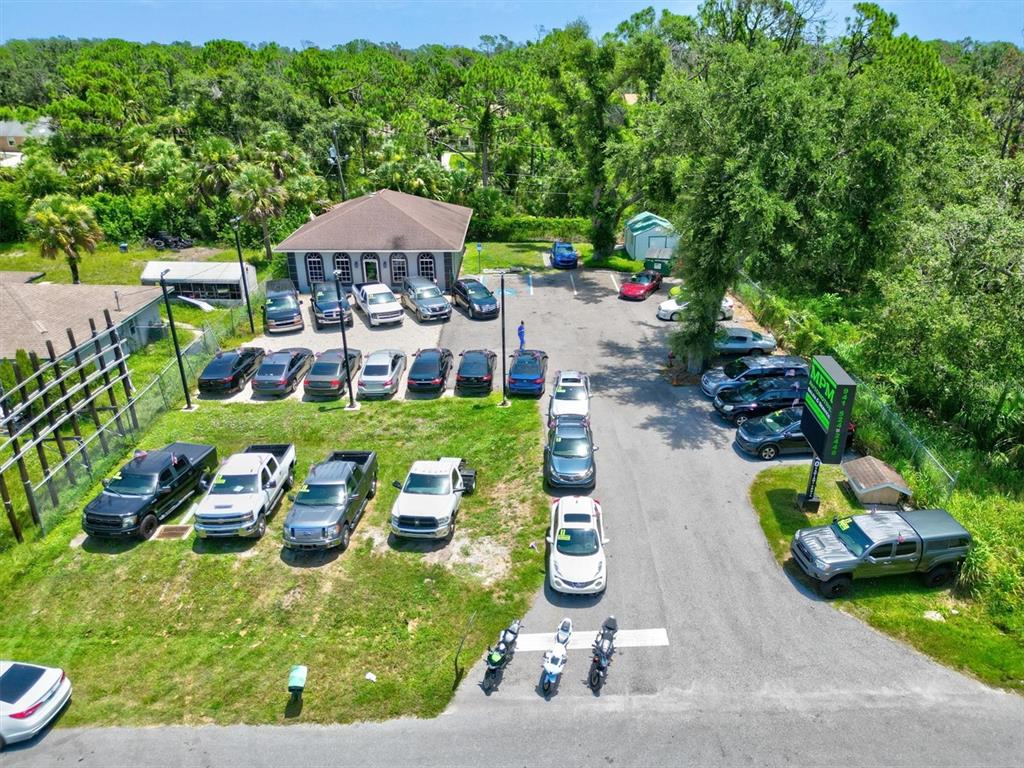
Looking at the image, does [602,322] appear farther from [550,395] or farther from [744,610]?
[744,610]

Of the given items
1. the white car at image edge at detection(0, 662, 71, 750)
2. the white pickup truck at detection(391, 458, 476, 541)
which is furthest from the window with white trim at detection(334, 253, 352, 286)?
the white car at image edge at detection(0, 662, 71, 750)

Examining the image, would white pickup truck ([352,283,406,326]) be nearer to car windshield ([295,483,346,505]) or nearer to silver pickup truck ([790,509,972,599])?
car windshield ([295,483,346,505])

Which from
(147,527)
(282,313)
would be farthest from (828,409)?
(282,313)

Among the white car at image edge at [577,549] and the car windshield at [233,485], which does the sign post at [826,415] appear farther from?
the car windshield at [233,485]

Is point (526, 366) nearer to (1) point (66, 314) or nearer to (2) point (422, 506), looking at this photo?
(2) point (422, 506)

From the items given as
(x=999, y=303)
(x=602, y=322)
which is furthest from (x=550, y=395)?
(x=999, y=303)
